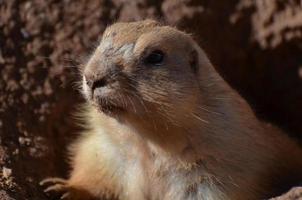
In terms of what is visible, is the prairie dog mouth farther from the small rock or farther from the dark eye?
the small rock

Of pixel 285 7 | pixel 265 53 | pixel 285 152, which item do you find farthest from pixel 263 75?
pixel 285 152

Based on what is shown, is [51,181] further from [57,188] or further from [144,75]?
[144,75]

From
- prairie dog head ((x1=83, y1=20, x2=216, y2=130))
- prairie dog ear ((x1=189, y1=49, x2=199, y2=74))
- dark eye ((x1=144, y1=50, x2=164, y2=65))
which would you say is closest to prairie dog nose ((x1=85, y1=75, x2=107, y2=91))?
prairie dog head ((x1=83, y1=20, x2=216, y2=130))

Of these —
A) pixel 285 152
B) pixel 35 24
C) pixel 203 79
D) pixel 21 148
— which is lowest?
pixel 285 152

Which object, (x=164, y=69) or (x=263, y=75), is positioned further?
(x=263, y=75)

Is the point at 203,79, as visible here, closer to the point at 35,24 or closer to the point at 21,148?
the point at 21,148

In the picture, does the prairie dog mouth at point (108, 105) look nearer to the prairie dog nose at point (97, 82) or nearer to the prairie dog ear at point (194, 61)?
the prairie dog nose at point (97, 82)

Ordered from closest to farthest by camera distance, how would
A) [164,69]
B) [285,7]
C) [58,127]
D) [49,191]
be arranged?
[164,69], [49,191], [58,127], [285,7]

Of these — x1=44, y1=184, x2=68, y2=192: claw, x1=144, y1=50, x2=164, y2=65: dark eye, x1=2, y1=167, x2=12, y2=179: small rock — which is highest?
x1=144, y1=50, x2=164, y2=65: dark eye
